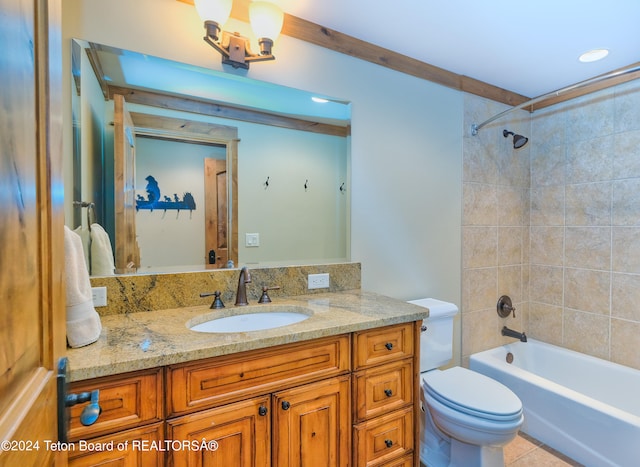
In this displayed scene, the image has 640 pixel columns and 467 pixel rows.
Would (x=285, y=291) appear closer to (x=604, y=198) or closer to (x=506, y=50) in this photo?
(x=506, y=50)

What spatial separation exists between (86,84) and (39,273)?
1.16 meters

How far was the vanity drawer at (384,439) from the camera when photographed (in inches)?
51.1

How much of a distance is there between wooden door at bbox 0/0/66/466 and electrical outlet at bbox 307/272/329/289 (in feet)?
3.95

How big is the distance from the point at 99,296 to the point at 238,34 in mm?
1314

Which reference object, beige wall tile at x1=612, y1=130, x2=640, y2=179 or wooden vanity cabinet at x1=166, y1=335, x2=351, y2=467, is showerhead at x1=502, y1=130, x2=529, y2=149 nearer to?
beige wall tile at x1=612, y1=130, x2=640, y2=179

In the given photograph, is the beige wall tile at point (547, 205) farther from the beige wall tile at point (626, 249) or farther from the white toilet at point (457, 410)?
the white toilet at point (457, 410)

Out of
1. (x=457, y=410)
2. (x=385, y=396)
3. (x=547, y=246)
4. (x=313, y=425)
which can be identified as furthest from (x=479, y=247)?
(x=313, y=425)

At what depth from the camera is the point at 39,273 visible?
52 cm

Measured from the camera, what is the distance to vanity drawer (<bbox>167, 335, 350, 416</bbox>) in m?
0.97

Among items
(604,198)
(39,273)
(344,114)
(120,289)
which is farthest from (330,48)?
(604,198)

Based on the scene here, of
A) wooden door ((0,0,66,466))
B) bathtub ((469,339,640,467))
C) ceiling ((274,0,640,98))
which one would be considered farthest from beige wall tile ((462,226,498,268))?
wooden door ((0,0,66,466))

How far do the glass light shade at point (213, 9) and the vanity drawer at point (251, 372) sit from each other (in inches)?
54.0

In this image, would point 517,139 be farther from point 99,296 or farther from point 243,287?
point 99,296

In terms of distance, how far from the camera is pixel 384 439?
53.7 inches
